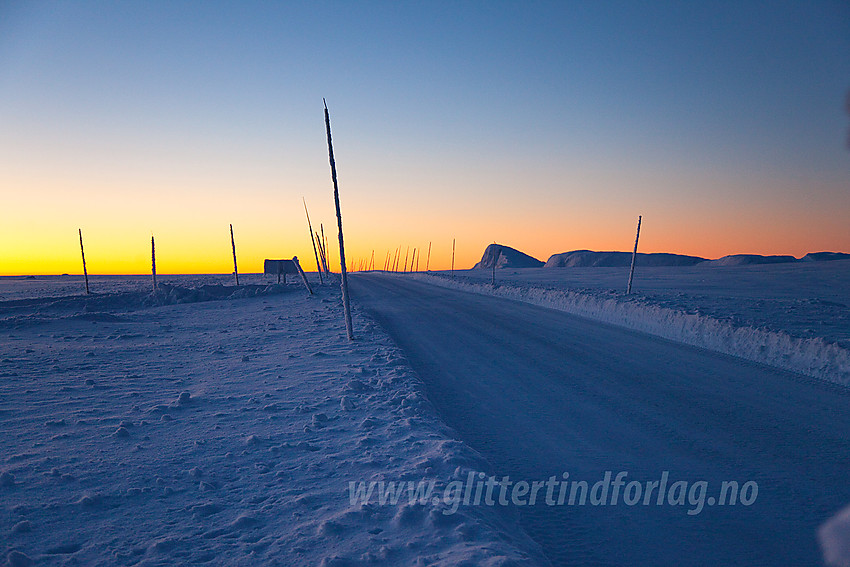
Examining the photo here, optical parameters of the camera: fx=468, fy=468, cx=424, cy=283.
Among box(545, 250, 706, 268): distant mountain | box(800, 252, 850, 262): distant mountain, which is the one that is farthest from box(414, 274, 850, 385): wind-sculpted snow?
box(545, 250, 706, 268): distant mountain

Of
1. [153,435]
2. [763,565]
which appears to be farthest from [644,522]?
[153,435]

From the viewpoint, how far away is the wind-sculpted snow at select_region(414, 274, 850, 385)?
355 inches

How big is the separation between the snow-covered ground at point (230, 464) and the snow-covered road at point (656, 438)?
634mm

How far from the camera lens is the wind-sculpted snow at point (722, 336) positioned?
9.01m

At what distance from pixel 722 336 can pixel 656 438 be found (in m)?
7.59

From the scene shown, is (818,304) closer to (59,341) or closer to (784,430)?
(784,430)

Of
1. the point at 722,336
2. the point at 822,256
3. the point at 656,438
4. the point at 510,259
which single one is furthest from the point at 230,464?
the point at 510,259

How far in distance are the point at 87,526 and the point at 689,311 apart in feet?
50.7

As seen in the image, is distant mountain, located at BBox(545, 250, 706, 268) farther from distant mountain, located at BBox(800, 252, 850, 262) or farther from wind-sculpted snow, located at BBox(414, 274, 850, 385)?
wind-sculpted snow, located at BBox(414, 274, 850, 385)

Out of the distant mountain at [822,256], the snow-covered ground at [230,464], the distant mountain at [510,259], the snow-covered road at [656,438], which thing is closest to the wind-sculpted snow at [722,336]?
the snow-covered road at [656,438]

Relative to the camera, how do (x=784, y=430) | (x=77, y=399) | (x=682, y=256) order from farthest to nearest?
(x=682, y=256) < (x=77, y=399) < (x=784, y=430)

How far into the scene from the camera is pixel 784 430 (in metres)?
6.07

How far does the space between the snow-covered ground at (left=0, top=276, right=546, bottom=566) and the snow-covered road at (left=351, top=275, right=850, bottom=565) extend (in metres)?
0.63

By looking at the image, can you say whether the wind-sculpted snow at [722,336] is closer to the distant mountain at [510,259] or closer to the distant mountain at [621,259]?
the distant mountain at [621,259]
